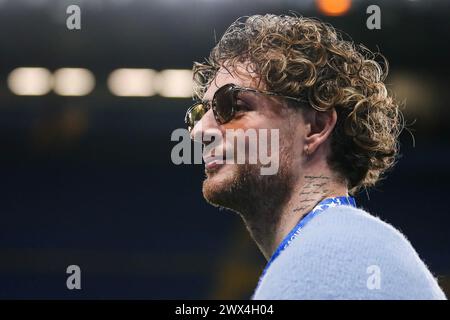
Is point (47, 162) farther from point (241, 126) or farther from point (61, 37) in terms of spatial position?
point (241, 126)

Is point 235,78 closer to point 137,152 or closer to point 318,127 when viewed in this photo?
point 318,127

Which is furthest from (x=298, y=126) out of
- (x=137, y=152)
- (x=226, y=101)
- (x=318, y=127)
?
(x=137, y=152)

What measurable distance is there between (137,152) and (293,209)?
8222 mm

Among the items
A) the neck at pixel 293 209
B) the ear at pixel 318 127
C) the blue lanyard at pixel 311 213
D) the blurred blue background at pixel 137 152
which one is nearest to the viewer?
the blue lanyard at pixel 311 213

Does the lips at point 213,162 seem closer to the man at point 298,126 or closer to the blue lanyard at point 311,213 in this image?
the man at point 298,126

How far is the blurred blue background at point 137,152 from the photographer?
29.7ft

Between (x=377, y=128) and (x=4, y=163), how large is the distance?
8.37 m

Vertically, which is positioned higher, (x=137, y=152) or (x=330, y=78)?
(x=137, y=152)

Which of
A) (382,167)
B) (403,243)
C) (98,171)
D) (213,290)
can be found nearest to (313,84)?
(382,167)

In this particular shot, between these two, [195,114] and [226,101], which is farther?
[195,114]

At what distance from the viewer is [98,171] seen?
10086 mm

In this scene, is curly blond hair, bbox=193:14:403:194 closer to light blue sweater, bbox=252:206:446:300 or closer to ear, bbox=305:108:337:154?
ear, bbox=305:108:337:154

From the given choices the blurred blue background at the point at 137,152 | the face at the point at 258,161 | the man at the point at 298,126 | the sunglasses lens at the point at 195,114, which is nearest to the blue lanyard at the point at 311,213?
the man at the point at 298,126

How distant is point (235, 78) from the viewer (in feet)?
7.31
